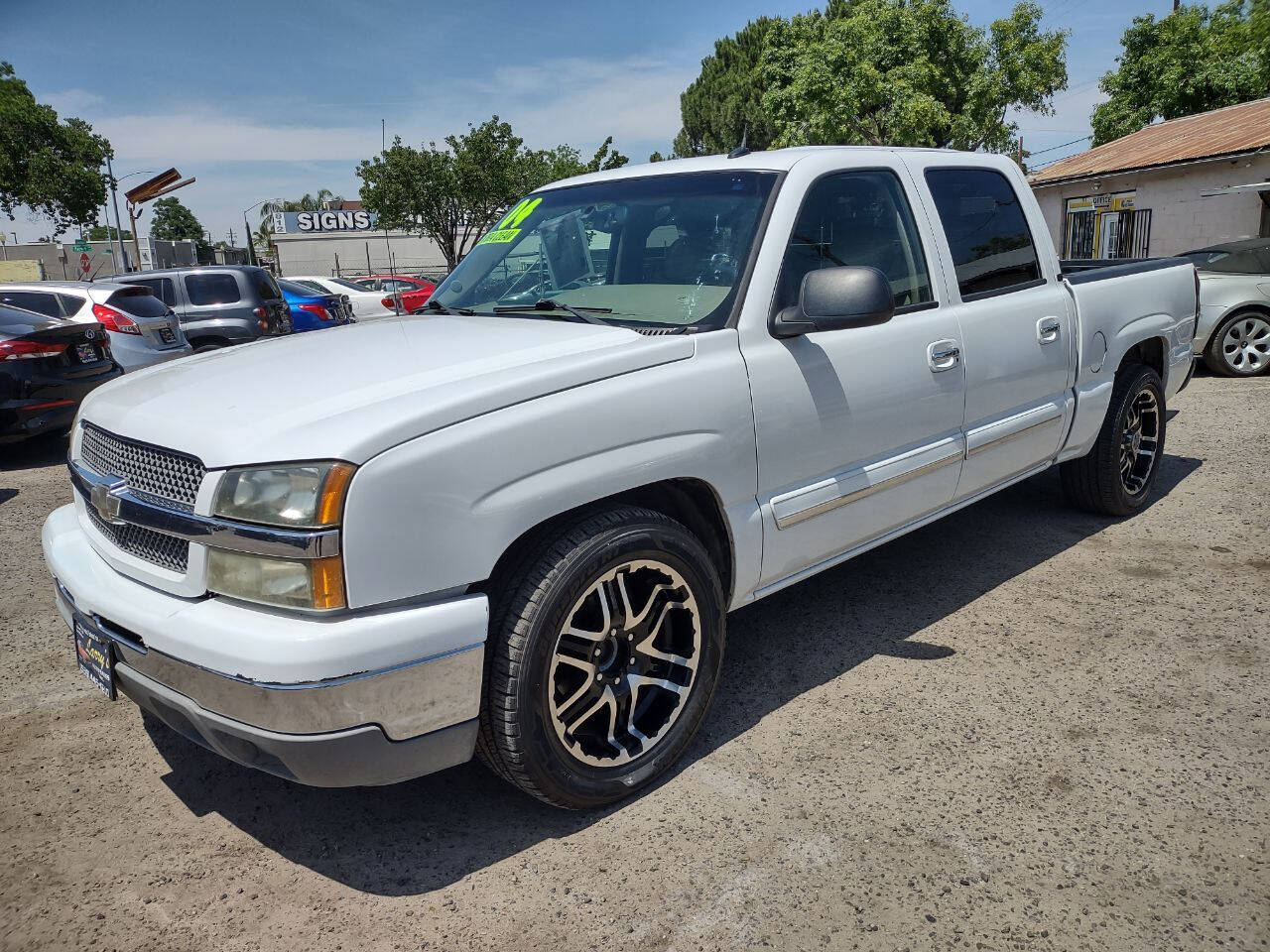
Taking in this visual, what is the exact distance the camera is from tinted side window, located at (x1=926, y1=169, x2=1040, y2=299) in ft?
12.8

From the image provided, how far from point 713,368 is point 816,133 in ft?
96.0

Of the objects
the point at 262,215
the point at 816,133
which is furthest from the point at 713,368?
the point at 262,215

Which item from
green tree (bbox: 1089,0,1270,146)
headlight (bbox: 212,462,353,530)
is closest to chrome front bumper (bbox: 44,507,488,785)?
headlight (bbox: 212,462,353,530)

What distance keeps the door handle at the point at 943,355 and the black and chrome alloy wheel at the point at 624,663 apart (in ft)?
4.79

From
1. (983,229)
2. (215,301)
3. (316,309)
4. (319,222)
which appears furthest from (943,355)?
(319,222)

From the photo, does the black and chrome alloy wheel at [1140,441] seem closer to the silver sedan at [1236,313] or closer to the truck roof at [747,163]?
the truck roof at [747,163]

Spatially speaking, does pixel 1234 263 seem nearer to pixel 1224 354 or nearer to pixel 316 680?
pixel 1224 354

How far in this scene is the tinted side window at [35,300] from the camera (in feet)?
32.3

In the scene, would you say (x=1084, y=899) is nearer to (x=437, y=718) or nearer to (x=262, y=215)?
(x=437, y=718)

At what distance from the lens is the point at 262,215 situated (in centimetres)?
10725

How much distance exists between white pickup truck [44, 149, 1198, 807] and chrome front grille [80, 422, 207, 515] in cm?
1

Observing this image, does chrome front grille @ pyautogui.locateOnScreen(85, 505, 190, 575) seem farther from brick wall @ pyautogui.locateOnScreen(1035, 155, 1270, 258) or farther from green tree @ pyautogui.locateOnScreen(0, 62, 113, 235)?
green tree @ pyautogui.locateOnScreen(0, 62, 113, 235)

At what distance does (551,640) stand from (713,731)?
0.99 m

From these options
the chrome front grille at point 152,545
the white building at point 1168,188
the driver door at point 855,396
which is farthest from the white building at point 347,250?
the chrome front grille at point 152,545
